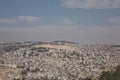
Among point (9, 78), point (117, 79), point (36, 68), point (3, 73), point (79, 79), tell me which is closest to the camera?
point (117, 79)

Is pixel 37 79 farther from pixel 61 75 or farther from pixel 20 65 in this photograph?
pixel 20 65

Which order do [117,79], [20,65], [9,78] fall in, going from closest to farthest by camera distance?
[117,79] → [9,78] → [20,65]

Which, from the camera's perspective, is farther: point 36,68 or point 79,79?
point 36,68

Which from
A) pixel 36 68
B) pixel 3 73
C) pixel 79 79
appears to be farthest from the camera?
pixel 36 68

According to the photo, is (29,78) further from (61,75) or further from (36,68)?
(36,68)

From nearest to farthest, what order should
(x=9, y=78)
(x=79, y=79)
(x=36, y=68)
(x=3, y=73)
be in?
(x=79, y=79) → (x=9, y=78) → (x=3, y=73) → (x=36, y=68)

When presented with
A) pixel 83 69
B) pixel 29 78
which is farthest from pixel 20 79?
pixel 83 69

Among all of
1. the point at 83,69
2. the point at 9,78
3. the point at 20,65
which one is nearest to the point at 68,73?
the point at 83,69

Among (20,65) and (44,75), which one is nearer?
(44,75)

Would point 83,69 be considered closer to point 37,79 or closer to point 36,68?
point 36,68
